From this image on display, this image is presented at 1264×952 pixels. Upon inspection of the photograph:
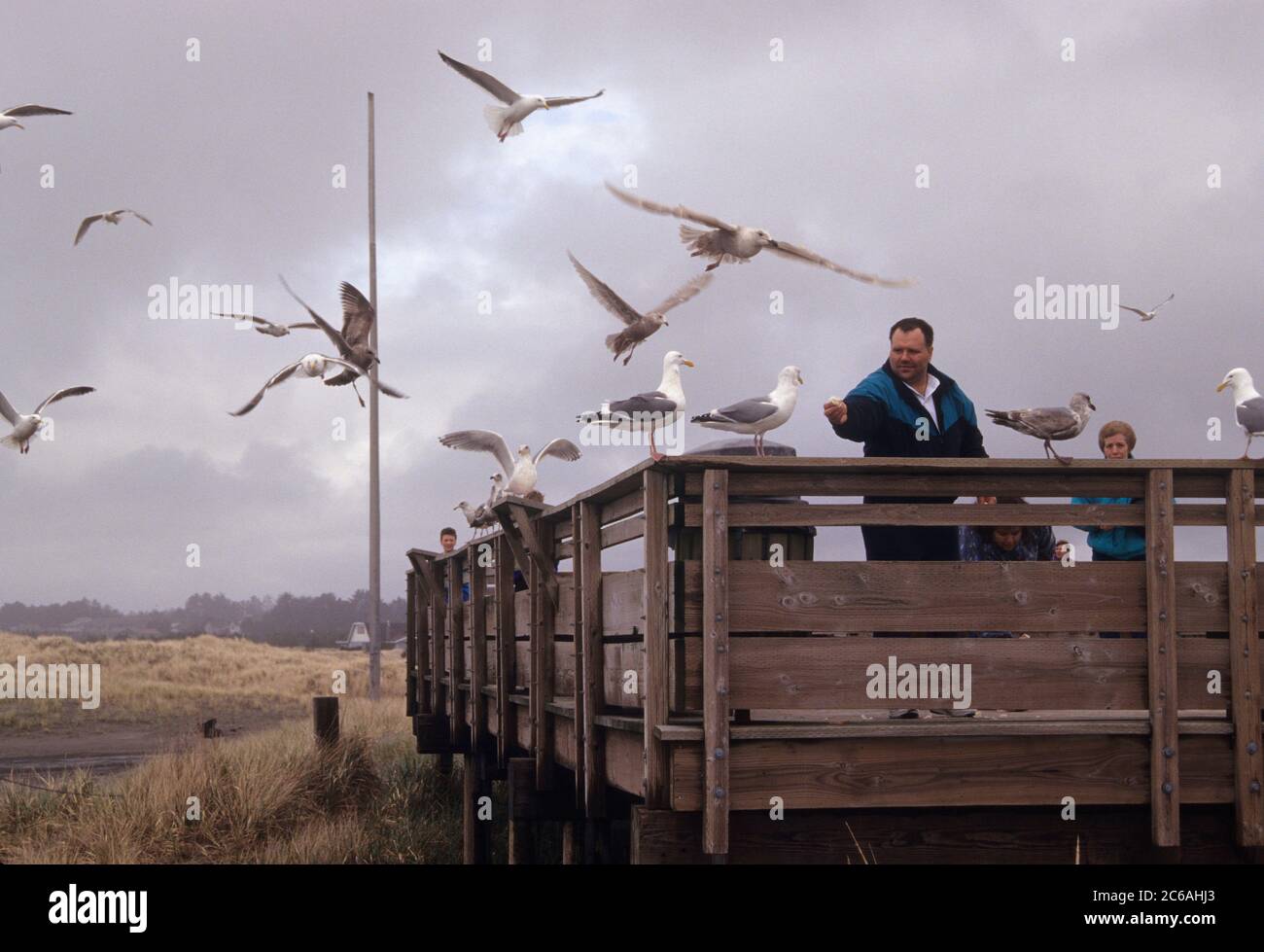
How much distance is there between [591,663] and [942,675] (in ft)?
6.59

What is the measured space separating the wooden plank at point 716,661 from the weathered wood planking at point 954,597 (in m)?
0.12

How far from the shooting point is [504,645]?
11305 mm

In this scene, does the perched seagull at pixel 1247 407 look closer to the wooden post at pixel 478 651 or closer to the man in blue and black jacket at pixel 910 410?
the man in blue and black jacket at pixel 910 410

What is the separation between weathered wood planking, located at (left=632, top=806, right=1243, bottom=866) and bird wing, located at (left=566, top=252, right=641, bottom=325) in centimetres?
813

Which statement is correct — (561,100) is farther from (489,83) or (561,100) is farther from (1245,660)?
(1245,660)

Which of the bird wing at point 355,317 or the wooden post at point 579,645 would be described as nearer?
the wooden post at point 579,645

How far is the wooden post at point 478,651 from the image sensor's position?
12.7m

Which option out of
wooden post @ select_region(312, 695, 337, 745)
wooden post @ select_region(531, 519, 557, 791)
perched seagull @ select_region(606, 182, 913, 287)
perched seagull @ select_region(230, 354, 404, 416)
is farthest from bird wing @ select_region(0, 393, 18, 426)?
wooden post @ select_region(531, 519, 557, 791)

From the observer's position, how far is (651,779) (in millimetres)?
6578

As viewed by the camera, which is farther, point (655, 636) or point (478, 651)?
point (478, 651)

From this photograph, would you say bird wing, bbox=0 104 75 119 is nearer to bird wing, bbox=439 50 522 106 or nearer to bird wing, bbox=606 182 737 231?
bird wing, bbox=439 50 522 106

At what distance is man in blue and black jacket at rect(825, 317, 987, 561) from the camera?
802 centimetres

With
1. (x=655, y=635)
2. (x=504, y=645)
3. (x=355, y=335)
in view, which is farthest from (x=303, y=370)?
(x=655, y=635)

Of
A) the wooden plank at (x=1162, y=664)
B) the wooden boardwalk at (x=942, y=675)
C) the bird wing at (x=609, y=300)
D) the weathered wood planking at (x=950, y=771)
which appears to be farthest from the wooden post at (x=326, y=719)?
the wooden plank at (x=1162, y=664)
